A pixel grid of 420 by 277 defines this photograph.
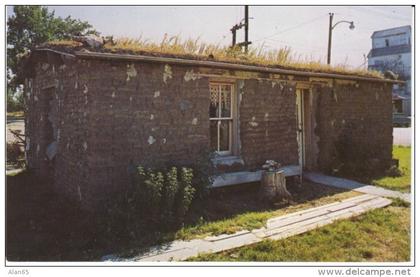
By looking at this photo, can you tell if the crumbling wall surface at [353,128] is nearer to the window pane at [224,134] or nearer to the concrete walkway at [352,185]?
the concrete walkway at [352,185]

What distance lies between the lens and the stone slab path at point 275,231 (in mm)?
4441

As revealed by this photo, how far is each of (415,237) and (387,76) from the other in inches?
288

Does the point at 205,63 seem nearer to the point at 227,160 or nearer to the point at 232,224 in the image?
the point at 227,160

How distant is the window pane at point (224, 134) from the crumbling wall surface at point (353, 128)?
2.65 metres

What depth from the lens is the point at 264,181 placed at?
660 cm

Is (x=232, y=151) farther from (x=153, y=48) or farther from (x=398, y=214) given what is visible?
(x=398, y=214)

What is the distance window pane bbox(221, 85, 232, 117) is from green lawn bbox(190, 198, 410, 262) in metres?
2.69

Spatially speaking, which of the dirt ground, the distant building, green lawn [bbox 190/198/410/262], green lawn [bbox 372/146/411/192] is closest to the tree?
the dirt ground

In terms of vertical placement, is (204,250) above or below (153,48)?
below

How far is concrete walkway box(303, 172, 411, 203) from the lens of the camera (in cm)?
706

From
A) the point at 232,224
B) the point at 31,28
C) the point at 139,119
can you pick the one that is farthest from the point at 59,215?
the point at 31,28

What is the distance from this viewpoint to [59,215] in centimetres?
567

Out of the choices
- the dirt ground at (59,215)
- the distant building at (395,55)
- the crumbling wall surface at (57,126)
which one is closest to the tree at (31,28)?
the crumbling wall surface at (57,126)
